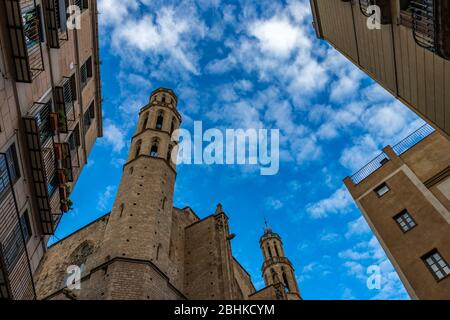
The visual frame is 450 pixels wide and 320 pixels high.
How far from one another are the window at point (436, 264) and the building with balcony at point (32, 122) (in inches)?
564

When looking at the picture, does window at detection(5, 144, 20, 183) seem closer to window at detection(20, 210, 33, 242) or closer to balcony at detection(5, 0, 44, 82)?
window at detection(20, 210, 33, 242)

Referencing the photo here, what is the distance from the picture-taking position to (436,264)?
43.8 ft

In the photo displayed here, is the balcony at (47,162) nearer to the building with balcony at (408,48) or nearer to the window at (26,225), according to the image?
the window at (26,225)

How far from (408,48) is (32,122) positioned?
433 inches

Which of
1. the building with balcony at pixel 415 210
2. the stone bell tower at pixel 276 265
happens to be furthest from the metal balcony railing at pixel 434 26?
the stone bell tower at pixel 276 265

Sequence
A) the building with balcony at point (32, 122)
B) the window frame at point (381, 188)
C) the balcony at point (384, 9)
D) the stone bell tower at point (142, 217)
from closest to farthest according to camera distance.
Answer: the balcony at point (384, 9) < the building with balcony at point (32, 122) < the window frame at point (381, 188) < the stone bell tower at point (142, 217)

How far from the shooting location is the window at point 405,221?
A: 49.1 ft

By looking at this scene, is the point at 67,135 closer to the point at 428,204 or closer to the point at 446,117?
the point at 446,117

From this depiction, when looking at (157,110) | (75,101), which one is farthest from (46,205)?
(157,110)

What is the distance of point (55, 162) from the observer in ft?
43.5

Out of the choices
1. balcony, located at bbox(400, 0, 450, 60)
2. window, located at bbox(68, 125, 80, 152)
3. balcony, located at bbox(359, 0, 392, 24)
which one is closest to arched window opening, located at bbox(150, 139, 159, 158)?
window, located at bbox(68, 125, 80, 152)

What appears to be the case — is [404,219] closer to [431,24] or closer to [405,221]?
[405,221]

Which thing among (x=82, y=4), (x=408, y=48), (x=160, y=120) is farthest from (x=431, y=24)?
(x=160, y=120)
